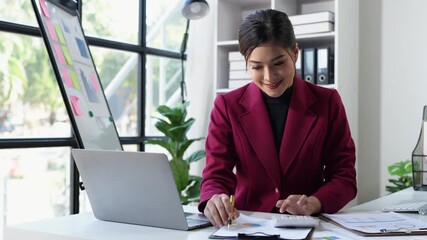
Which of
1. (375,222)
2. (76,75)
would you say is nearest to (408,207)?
(375,222)

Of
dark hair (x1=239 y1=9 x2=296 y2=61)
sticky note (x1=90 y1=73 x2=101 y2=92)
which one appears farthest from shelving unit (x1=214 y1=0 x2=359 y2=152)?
dark hair (x1=239 y1=9 x2=296 y2=61)

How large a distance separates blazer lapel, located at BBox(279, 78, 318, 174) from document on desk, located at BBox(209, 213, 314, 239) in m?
0.29

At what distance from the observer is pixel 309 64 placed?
3.25m

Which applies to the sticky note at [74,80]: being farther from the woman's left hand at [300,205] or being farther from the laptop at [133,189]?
the woman's left hand at [300,205]

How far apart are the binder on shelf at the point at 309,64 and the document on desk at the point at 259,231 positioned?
6.75 feet

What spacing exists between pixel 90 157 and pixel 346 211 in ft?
2.45

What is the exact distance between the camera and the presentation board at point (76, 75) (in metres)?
2.01

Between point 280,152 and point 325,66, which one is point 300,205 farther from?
point 325,66

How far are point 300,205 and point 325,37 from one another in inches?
80.9

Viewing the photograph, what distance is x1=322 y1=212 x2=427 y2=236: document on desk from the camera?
1.18 metres

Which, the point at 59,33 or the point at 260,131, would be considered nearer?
→ the point at 260,131

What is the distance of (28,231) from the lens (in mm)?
1255

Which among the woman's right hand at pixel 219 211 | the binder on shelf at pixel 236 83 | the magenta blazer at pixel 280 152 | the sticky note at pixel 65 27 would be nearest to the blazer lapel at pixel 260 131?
the magenta blazer at pixel 280 152

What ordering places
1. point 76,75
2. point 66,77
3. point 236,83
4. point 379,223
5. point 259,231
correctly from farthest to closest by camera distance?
point 236,83 → point 76,75 → point 66,77 → point 379,223 → point 259,231
